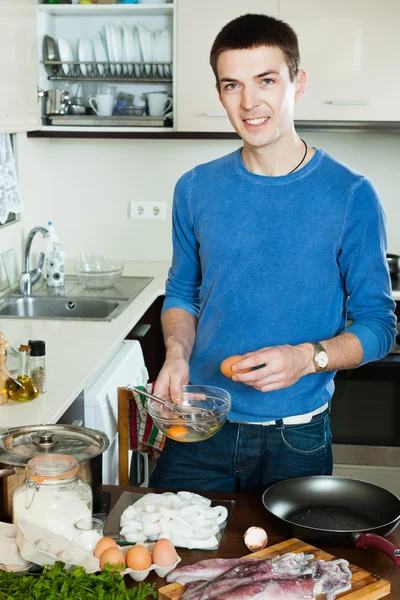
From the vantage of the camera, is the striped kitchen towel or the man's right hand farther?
the striped kitchen towel

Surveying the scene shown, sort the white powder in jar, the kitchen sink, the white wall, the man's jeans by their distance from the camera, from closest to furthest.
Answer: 1. the white powder in jar
2. the man's jeans
3. the kitchen sink
4. the white wall

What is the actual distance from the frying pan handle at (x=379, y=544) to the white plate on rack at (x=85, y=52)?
107 inches

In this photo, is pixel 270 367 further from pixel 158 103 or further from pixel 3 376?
pixel 158 103

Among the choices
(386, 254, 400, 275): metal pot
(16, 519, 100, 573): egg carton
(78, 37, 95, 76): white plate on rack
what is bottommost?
(386, 254, 400, 275): metal pot

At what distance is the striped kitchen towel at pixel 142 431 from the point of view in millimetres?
2318

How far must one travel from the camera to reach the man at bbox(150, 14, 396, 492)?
1537 millimetres

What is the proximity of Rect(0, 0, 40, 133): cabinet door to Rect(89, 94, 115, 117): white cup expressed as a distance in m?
0.43

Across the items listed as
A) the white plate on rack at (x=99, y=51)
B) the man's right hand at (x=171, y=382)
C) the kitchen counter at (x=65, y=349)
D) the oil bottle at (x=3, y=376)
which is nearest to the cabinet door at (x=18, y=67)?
the white plate on rack at (x=99, y=51)

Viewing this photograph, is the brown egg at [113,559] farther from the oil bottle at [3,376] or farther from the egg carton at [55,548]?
the oil bottle at [3,376]

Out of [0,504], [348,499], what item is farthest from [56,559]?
[348,499]

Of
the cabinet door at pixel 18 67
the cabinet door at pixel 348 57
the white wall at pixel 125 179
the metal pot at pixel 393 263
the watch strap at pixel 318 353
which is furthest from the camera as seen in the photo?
the white wall at pixel 125 179

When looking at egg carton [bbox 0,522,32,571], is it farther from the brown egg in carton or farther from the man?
the man

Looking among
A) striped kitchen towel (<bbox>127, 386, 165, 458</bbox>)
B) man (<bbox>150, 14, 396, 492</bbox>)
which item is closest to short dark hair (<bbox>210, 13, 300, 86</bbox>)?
man (<bbox>150, 14, 396, 492</bbox>)

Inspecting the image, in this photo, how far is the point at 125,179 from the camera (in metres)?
3.77
